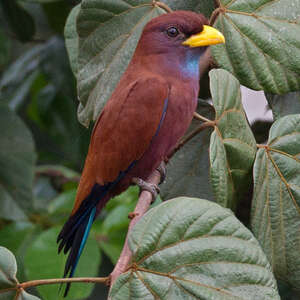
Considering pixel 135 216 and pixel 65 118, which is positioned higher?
pixel 135 216

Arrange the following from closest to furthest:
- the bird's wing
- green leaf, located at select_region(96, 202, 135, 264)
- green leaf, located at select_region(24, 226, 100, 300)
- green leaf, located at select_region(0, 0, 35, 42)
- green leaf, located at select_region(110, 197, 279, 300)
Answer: green leaf, located at select_region(110, 197, 279, 300) < the bird's wing < green leaf, located at select_region(24, 226, 100, 300) < green leaf, located at select_region(96, 202, 135, 264) < green leaf, located at select_region(0, 0, 35, 42)

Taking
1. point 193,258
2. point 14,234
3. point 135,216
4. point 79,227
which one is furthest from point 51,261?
point 193,258

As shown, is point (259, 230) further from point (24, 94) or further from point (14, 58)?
point (14, 58)

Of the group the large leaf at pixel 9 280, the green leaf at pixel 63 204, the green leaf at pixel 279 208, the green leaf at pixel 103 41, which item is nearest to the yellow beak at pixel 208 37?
the green leaf at pixel 103 41

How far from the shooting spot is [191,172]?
1.45 m

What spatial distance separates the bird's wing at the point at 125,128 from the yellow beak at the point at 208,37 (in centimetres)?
13

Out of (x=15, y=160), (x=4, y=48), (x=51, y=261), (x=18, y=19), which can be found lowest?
(x=51, y=261)

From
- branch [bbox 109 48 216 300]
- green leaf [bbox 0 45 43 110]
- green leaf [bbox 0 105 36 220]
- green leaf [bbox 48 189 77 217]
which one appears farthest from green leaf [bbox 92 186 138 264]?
green leaf [bbox 0 45 43 110]

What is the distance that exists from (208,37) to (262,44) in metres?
0.11

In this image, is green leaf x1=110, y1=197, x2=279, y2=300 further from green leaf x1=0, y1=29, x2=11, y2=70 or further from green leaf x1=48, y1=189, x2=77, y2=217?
green leaf x1=0, y1=29, x2=11, y2=70

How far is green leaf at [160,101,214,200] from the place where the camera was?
4.68ft

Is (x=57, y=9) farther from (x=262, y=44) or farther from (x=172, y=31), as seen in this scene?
(x=262, y=44)

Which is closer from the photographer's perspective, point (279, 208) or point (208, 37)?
point (279, 208)

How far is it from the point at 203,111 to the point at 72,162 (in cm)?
132
